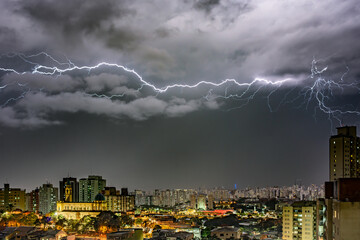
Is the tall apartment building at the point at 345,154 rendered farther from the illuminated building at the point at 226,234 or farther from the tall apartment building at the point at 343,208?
the tall apartment building at the point at 343,208

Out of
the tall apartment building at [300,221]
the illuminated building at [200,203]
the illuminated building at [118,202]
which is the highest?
the tall apartment building at [300,221]

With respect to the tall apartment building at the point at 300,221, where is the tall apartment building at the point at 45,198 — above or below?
below

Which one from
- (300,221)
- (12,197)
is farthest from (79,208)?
(300,221)

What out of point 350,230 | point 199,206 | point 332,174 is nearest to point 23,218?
point 332,174

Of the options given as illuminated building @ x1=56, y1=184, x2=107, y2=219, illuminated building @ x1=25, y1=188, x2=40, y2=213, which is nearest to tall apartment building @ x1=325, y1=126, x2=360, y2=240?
illuminated building @ x1=56, y1=184, x2=107, y2=219

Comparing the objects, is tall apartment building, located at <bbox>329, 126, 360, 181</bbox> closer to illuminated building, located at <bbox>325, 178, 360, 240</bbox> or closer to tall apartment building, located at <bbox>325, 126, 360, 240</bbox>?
tall apartment building, located at <bbox>325, 126, 360, 240</bbox>

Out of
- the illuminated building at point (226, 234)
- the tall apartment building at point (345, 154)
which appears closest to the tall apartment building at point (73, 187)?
the illuminated building at point (226, 234)

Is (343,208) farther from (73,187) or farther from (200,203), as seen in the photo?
(200,203)
